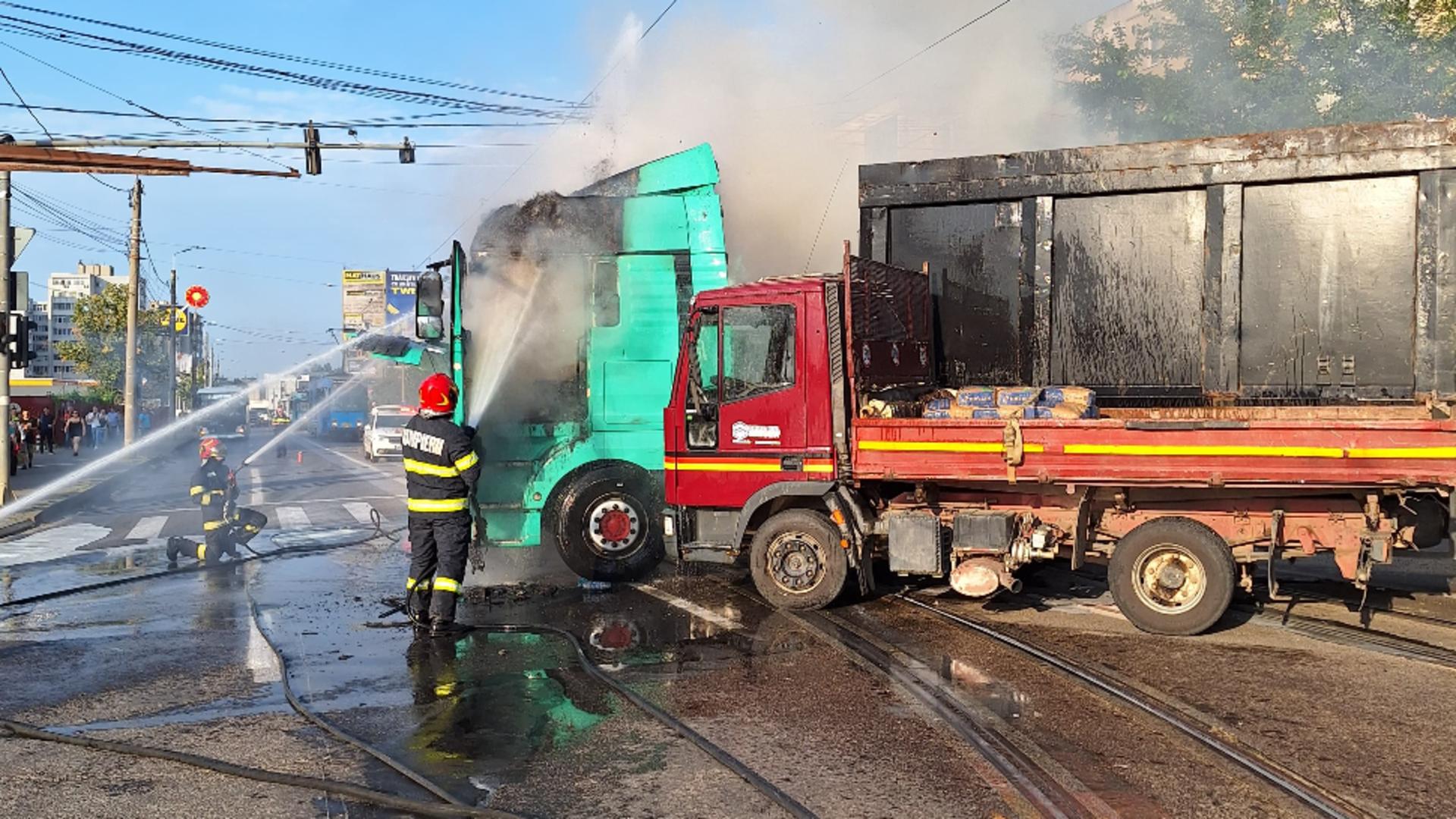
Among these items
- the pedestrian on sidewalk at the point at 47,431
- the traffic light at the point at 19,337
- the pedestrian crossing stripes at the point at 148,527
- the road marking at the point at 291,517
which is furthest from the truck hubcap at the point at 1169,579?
the pedestrian on sidewalk at the point at 47,431

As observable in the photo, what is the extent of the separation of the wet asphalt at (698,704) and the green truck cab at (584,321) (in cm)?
115

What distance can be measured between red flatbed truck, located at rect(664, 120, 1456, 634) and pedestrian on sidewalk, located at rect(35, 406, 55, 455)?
107 feet

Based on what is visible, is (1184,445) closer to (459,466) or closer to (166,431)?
(459,466)

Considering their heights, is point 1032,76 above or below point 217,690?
above

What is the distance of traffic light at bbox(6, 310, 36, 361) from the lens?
16.6 meters

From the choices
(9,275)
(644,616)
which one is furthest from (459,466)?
(9,275)

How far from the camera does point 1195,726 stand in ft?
18.3

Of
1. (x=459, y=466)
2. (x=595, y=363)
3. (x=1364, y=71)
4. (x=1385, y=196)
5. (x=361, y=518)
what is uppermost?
(x=1364, y=71)

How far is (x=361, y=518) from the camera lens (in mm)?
16875

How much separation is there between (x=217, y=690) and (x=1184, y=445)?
5.71 meters

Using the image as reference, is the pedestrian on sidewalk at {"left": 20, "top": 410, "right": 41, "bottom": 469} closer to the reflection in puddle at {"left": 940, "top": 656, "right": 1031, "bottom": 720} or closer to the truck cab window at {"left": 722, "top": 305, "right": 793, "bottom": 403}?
the truck cab window at {"left": 722, "top": 305, "right": 793, "bottom": 403}

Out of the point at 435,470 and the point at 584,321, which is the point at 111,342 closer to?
the point at 584,321

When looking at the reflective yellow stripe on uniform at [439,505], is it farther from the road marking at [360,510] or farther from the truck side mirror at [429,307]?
the road marking at [360,510]

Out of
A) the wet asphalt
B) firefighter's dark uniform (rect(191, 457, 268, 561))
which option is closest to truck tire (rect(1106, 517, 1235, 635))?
the wet asphalt
